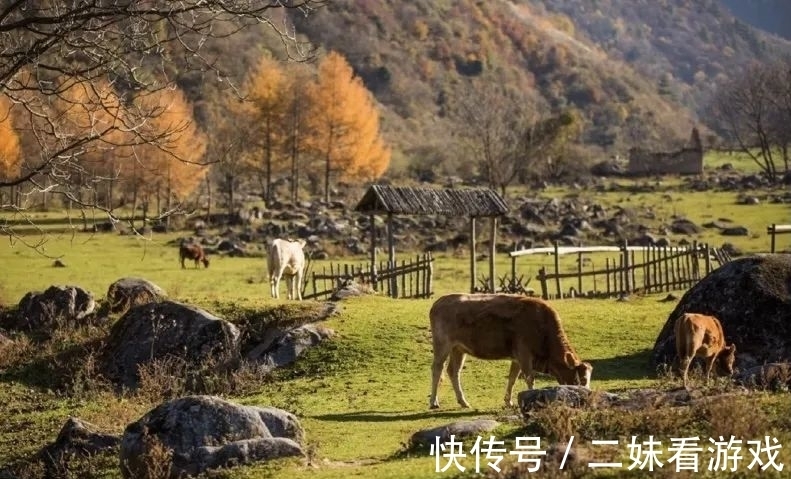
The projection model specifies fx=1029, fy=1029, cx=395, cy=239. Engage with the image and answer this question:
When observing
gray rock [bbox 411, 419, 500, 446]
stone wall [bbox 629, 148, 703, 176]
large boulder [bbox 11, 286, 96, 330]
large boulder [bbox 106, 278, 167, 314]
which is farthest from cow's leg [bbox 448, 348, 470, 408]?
stone wall [bbox 629, 148, 703, 176]

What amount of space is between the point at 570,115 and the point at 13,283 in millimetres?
62364

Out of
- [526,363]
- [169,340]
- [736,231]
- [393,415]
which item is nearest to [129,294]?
[169,340]

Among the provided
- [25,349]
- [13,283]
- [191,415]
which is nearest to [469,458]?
[191,415]

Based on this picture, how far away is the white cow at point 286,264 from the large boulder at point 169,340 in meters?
7.81

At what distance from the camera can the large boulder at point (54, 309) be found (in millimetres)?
22484

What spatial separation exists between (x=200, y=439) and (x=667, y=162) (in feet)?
276

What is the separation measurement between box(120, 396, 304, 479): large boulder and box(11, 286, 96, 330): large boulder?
485 inches

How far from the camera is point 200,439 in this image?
34.4 feet

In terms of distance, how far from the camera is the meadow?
9.77 metres

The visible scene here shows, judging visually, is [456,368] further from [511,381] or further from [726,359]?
[726,359]

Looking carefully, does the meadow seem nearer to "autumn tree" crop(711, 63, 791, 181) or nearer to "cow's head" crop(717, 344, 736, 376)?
"cow's head" crop(717, 344, 736, 376)

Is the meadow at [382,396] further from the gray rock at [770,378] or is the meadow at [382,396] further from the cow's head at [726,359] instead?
the cow's head at [726,359]

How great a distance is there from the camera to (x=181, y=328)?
19.8 m

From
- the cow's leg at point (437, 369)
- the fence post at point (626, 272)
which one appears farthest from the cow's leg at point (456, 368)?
the fence post at point (626, 272)
